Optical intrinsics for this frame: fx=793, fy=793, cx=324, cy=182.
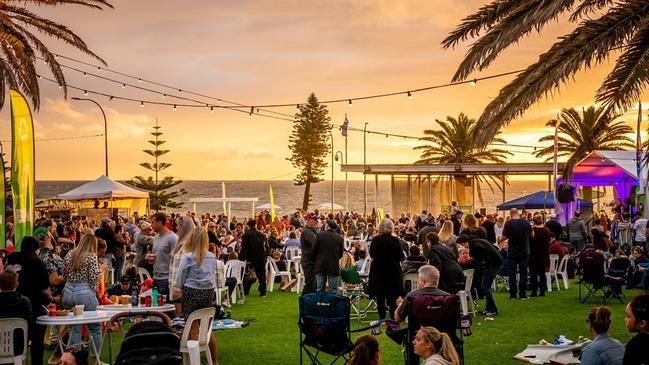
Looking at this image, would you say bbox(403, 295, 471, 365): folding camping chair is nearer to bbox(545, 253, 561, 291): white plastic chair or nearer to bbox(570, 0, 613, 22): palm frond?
bbox(570, 0, 613, 22): palm frond

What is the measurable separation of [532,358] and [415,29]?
9266 mm

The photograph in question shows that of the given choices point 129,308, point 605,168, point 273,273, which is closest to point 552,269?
point 273,273

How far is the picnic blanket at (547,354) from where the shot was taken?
9359 millimetres

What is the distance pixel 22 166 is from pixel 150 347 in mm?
6686

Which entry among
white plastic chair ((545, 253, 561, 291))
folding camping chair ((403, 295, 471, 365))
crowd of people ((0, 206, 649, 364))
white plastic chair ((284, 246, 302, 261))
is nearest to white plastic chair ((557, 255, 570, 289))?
white plastic chair ((545, 253, 561, 291))

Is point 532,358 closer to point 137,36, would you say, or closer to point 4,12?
point 4,12

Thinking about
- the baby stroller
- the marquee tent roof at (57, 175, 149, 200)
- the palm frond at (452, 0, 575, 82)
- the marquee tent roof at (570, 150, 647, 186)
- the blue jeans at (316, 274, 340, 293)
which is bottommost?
the blue jeans at (316, 274, 340, 293)

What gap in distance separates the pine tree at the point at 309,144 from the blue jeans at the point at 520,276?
4718cm

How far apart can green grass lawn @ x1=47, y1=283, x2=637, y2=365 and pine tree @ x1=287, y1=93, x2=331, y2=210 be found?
47.1 metres

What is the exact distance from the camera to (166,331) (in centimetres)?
610

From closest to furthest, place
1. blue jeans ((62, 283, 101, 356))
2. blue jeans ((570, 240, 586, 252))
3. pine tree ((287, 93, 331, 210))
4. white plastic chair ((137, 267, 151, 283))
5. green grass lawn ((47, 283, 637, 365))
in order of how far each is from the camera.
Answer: blue jeans ((62, 283, 101, 356)) → green grass lawn ((47, 283, 637, 365)) → white plastic chair ((137, 267, 151, 283)) → blue jeans ((570, 240, 586, 252)) → pine tree ((287, 93, 331, 210))

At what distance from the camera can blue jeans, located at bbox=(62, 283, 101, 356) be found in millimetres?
8914

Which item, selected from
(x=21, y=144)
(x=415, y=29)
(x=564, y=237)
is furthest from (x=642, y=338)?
(x=564, y=237)

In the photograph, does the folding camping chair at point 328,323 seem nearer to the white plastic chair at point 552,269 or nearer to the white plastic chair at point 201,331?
the white plastic chair at point 201,331
